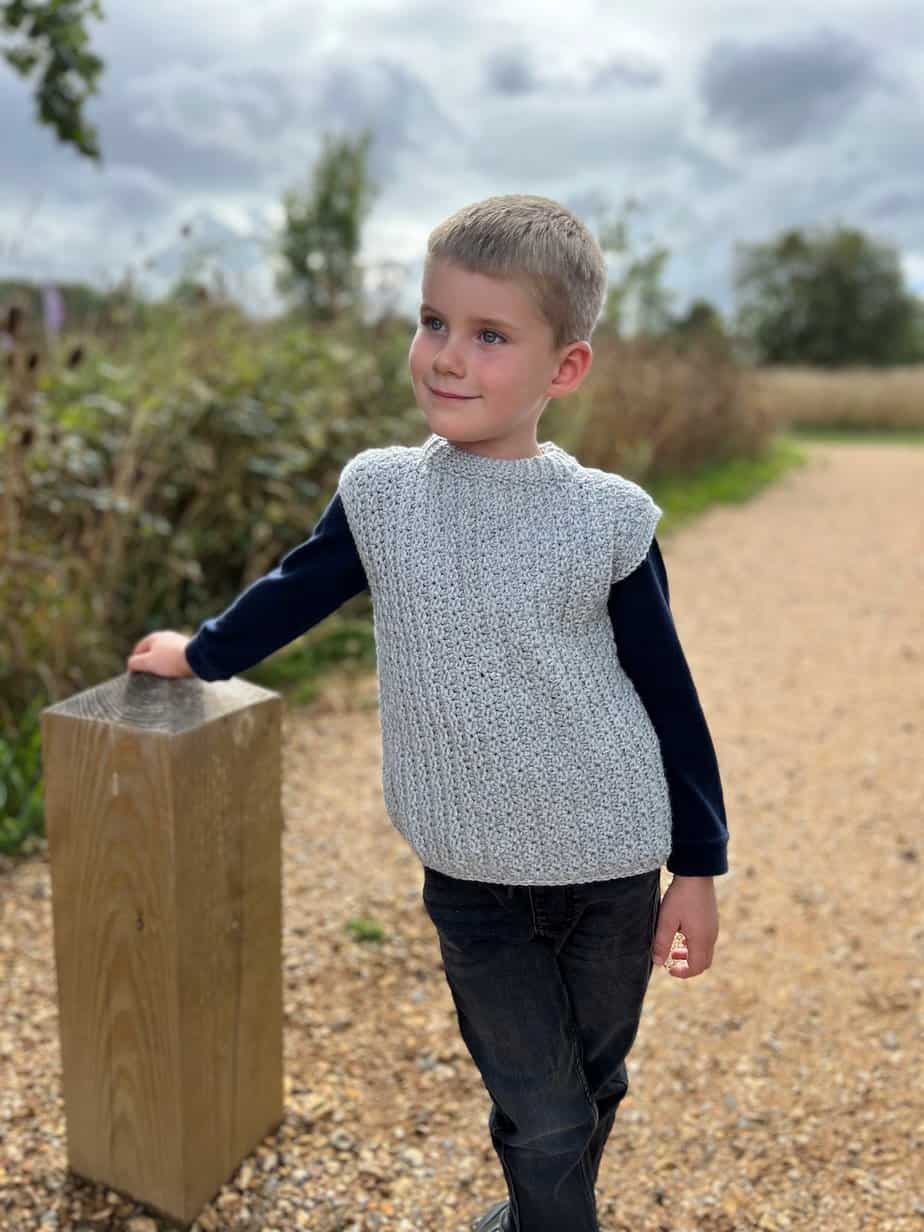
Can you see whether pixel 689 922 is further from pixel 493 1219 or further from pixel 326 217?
pixel 326 217

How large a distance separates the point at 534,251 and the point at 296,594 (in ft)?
1.65

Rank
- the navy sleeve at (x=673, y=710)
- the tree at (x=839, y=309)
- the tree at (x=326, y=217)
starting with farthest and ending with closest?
the tree at (x=839, y=309)
the tree at (x=326, y=217)
the navy sleeve at (x=673, y=710)

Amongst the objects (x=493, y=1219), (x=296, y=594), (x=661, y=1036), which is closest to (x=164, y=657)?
(x=296, y=594)

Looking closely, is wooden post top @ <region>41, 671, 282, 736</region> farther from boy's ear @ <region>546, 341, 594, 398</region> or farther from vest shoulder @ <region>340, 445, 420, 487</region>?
boy's ear @ <region>546, 341, 594, 398</region>

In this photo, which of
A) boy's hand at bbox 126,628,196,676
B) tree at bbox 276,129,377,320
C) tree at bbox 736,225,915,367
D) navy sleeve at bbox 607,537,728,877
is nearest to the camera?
navy sleeve at bbox 607,537,728,877

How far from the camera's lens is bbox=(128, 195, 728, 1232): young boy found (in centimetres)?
126

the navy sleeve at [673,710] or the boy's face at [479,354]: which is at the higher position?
the boy's face at [479,354]

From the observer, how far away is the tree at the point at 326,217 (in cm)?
844

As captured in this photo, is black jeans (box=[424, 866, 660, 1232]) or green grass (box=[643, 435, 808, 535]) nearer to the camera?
black jeans (box=[424, 866, 660, 1232])

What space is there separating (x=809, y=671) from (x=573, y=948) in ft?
13.0

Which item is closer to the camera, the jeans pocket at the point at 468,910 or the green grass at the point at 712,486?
the jeans pocket at the point at 468,910

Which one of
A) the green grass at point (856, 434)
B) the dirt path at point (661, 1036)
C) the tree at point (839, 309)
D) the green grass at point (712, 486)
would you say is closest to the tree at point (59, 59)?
the dirt path at point (661, 1036)

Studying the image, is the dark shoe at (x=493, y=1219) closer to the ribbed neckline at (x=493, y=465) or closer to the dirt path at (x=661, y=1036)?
the dirt path at (x=661, y=1036)

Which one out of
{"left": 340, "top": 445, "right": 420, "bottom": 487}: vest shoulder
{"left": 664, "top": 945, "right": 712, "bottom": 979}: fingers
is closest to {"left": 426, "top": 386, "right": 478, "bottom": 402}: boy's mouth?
{"left": 340, "top": 445, "right": 420, "bottom": 487}: vest shoulder
